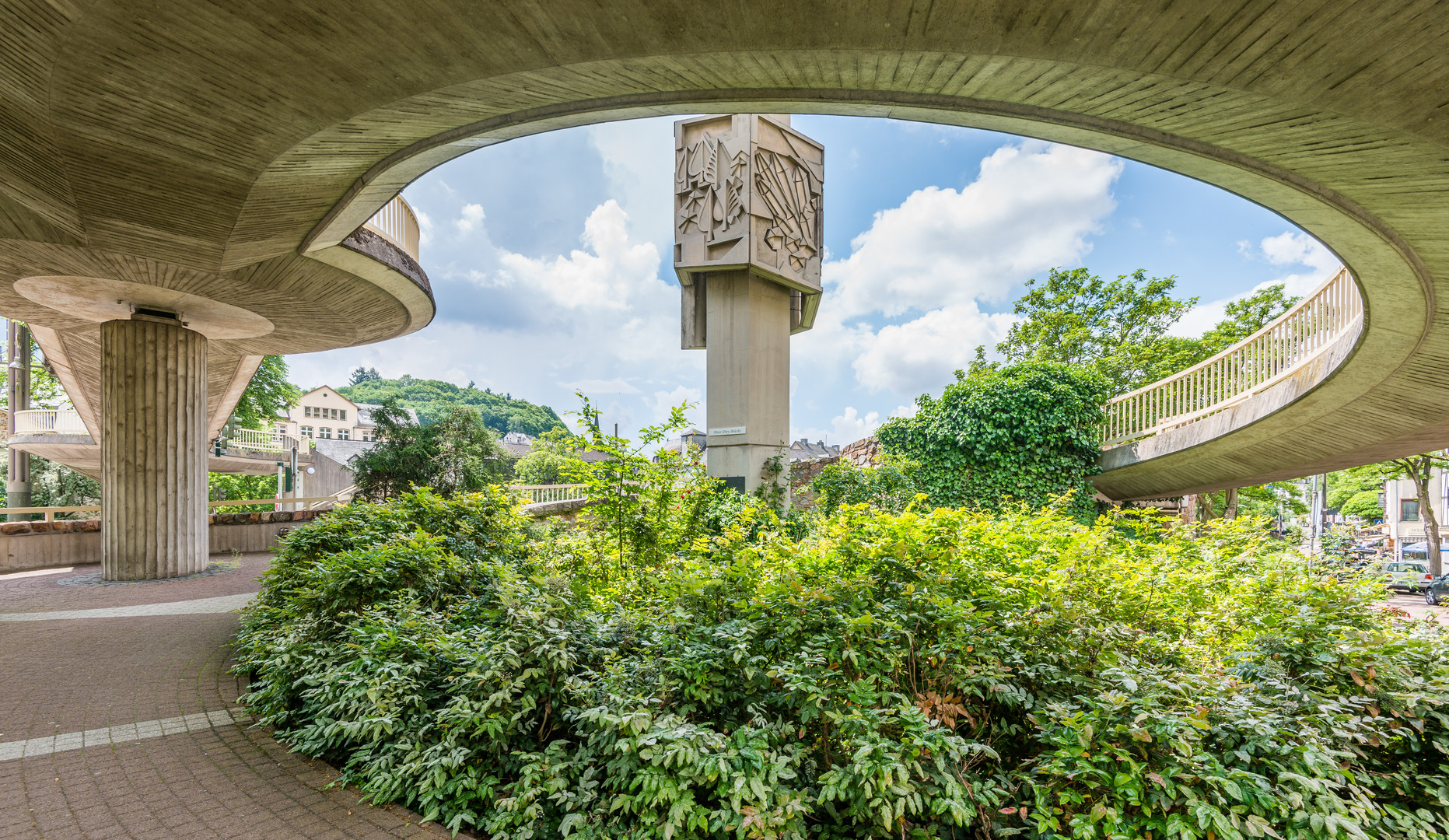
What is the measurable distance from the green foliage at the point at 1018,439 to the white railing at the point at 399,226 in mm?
10528

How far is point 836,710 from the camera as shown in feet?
8.71

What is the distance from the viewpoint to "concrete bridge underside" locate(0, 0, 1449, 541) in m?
2.89

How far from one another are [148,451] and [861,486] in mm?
12323

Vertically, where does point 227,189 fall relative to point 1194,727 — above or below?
above

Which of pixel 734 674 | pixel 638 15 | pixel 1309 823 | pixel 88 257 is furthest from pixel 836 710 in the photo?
pixel 88 257

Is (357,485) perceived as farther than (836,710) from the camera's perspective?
Yes

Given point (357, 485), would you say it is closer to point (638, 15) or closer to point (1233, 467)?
point (638, 15)

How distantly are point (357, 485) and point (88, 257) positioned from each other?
10.1 m

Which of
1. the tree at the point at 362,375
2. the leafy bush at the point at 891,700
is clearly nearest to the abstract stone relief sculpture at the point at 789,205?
the leafy bush at the point at 891,700

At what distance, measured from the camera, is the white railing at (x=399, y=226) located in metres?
8.98

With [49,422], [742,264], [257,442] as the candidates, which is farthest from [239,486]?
[742,264]

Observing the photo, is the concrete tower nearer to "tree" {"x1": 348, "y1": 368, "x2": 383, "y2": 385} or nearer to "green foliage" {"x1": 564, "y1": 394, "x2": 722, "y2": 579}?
"green foliage" {"x1": 564, "y1": 394, "x2": 722, "y2": 579}

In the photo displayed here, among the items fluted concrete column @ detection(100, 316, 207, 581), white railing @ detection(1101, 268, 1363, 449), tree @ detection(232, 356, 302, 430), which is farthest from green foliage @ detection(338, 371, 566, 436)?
white railing @ detection(1101, 268, 1363, 449)

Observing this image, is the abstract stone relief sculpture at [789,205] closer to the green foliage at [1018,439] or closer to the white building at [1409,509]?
the green foliage at [1018,439]
